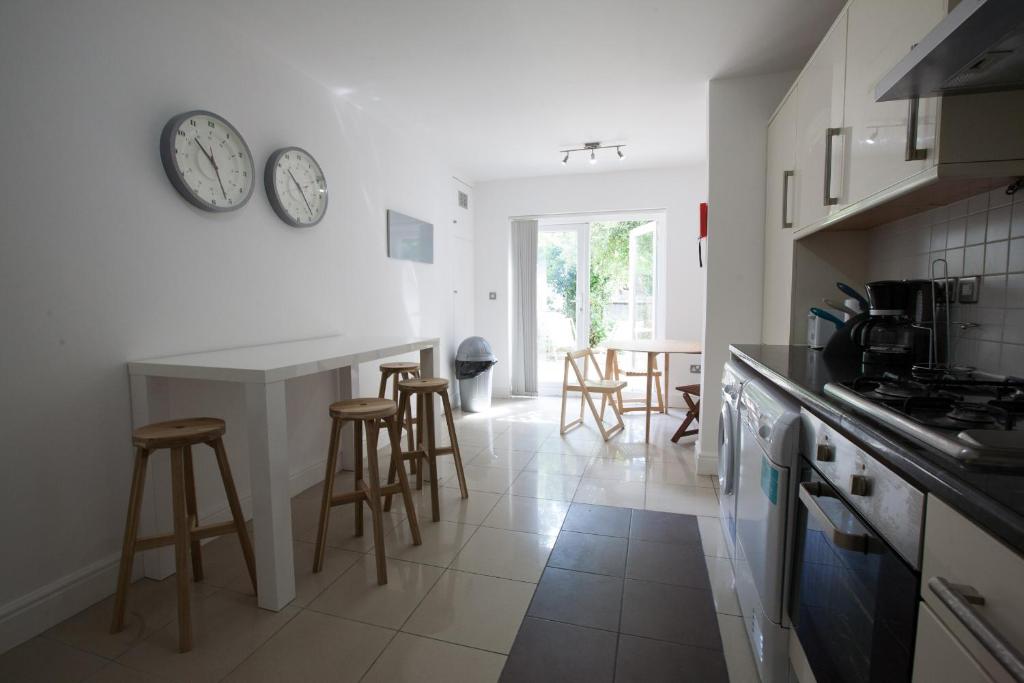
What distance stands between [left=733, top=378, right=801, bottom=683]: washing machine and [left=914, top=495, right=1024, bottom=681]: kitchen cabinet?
0.58m

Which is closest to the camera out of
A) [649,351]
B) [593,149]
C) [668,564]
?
[668,564]

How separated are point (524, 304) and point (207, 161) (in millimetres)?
3652

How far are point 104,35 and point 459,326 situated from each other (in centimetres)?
364

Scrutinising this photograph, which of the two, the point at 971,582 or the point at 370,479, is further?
the point at 370,479

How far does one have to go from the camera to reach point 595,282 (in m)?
5.55

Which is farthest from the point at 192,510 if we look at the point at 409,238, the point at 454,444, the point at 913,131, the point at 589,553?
the point at 913,131

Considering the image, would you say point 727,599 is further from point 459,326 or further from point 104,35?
point 459,326

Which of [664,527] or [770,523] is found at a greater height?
[770,523]

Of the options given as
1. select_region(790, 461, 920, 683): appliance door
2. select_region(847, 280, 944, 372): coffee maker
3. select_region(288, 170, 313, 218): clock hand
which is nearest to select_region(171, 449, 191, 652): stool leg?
select_region(288, 170, 313, 218): clock hand

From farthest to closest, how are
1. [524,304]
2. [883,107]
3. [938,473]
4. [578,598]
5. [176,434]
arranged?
[524,304], [578,598], [176,434], [883,107], [938,473]

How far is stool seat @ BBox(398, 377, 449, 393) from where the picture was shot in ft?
8.41

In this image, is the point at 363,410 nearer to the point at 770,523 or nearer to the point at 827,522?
the point at 770,523

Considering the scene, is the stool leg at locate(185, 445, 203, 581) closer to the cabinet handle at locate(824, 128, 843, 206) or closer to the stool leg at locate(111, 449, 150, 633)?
the stool leg at locate(111, 449, 150, 633)

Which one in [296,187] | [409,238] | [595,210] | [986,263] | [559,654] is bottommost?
[559,654]
